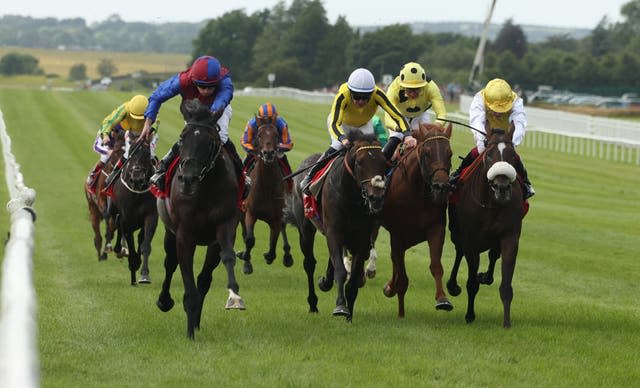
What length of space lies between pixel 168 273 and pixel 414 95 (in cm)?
344

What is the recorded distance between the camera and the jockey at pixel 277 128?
16.4 m

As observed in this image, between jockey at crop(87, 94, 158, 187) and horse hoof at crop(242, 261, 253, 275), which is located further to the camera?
horse hoof at crop(242, 261, 253, 275)

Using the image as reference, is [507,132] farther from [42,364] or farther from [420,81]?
[42,364]

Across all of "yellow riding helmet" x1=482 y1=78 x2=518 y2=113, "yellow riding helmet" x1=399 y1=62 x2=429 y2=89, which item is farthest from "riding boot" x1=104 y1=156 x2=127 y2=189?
"yellow riding helmet" x1=482 y1=78 x2=518 y2=113

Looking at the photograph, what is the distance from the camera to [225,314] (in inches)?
466

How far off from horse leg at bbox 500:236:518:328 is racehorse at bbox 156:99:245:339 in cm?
232

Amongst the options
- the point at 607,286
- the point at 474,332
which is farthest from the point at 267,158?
the point at 474,332

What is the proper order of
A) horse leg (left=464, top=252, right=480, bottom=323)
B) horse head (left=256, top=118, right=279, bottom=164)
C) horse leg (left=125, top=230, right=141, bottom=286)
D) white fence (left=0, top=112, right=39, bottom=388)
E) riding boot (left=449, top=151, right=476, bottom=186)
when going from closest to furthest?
white fence (left=0, top=112, right=39, bottom=388) < horse leg (left=464, top=252, right=480, bottom=323) < riding boot (left=449, top=151, right=476, bottom=186) < horse leg (left=125, top=230, right=141, bottom=286) < horse head (left=256, top=118, right=279, bottom=164)

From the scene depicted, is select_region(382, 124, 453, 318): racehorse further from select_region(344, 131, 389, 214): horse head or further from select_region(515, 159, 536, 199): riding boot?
select_region(515, 159, 536, 199): riding boot

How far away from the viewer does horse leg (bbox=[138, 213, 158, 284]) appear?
15211 mm

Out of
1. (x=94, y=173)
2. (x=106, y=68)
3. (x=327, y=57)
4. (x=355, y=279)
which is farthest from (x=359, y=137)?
(x=106, y=68)

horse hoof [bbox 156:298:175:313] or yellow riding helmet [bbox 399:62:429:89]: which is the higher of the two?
yellow riding helmet [bbox 399:62:429:89]

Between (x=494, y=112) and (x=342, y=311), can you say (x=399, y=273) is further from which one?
(x=494, y=112)

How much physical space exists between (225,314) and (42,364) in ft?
11.1
